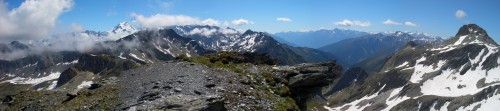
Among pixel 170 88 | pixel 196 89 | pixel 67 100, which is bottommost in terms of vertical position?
pixel 67 100

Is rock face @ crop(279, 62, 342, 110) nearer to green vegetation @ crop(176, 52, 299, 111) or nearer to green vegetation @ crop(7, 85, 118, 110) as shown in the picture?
green vegetation @ crop(176, 52, 299, 111)

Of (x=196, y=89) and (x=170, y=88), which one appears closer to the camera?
(x=170, y=88)

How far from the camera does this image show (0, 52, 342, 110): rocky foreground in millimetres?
27406

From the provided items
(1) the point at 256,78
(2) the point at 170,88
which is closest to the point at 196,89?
(2) the point at 170,88

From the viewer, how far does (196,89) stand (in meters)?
30.6

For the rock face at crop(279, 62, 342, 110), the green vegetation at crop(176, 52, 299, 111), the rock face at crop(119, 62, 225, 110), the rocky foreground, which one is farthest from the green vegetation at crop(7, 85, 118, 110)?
the rock face at crop(279, 62, 342, 110)

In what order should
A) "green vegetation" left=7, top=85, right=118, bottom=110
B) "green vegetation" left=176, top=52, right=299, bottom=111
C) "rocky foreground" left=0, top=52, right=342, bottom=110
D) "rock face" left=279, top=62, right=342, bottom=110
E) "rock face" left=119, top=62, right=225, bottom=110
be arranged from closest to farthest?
"rock face" left=119, top=62, right=225, bottom=110 < "rocky foreground" left=0, top=52, right=342, bottom=110 < "green vegetation" left=7, top=85, right=118, bottom=110 < "green vegetation" left=176, top=52, right=299, bottom=111 < "rock face" left=279, top=62, right=342, bottom=110

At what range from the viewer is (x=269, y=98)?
31.5 metres

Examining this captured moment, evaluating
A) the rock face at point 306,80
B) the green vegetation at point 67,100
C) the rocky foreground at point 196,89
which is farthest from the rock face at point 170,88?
the rock face at point 306,80

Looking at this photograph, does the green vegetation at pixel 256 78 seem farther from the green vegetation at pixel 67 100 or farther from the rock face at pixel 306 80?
the green vegetation at pixel 67 100

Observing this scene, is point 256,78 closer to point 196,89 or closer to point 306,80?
point 306,80

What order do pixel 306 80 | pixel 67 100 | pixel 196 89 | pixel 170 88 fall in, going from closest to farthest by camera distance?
pixel 170 88 → pixel 196 89 → pixel 67 100 → pixel 306 80

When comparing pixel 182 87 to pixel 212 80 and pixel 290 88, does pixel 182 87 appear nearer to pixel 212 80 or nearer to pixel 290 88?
pixel 212 80

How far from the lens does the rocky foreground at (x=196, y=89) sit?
89.9ft
